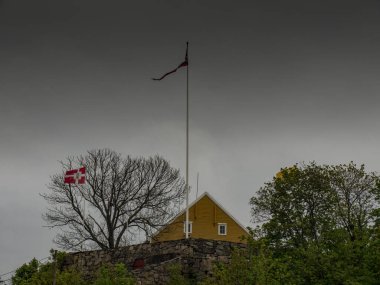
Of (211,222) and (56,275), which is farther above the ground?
(211,222)

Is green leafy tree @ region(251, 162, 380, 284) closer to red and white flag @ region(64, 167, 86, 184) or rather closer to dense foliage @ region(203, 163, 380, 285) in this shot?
dense foliage @ region(203, 163, 380, 285)

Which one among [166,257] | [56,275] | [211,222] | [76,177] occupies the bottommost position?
[56,275]

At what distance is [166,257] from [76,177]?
12.5 metres

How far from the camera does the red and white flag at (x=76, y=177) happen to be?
4116cm

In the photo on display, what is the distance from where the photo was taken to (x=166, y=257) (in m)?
31.4

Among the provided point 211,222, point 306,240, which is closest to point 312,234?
point 306,240

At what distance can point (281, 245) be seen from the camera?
111 ft

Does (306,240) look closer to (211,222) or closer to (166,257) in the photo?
(166,257)

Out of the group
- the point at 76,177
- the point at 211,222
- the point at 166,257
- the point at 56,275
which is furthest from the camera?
the point at 211,222

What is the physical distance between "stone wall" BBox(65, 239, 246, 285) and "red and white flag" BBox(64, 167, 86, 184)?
7503 millimetres

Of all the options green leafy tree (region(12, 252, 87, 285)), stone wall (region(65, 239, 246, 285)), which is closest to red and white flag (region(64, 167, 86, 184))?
green leafy tree (region(12, 252, 87, 285))

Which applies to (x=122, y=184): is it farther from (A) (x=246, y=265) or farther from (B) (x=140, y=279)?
A: (A) (x=246, y=265)

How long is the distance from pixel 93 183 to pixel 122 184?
211 cm

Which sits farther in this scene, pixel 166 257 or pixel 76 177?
pixel 76 177
